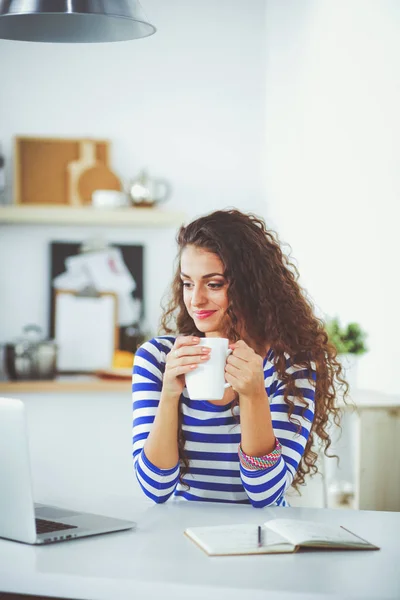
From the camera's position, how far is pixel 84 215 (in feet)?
12.0

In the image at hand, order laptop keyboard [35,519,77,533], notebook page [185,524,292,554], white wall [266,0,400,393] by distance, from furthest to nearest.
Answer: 1. white wall [266,0,400,393]
2. laptop keyboard [35,519,77,533]
3. notebook page [185,524,292,554]

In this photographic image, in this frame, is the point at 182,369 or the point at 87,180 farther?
the point at 87,180

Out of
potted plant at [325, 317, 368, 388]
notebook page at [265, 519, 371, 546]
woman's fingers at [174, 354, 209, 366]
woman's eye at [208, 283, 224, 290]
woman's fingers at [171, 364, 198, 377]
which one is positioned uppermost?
woman's eye at [208, 283, 224, 290]

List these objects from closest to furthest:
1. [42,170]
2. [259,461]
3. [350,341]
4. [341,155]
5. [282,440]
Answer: [259,461], [282,440], [350,341], [341,155], [42,170]

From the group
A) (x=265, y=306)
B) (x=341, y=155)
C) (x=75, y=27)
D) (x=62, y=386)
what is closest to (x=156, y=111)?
(x=341, y=155)

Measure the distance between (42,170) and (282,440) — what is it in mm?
2492

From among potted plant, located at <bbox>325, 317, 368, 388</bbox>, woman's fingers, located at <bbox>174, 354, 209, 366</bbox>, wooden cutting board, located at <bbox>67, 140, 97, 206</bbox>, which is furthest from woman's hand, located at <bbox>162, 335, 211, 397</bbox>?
wooden cutting board, located at <bbox>67, 140, 97, 206</bbox>

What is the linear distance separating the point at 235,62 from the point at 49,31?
2366 millimetres

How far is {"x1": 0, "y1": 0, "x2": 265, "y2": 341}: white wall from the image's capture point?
383 cm

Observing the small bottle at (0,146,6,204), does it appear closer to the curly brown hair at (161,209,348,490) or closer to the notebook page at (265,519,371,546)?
the curly brown hair at (161,209,348,490)

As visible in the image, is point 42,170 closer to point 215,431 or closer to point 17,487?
point 215,431

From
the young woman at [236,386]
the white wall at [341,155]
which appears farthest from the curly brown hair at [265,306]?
the white wall at [341,155]

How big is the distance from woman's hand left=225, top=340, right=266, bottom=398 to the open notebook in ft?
0.84

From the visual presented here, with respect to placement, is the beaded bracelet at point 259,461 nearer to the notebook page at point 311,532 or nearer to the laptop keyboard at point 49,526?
the notebook page at point 311,532
